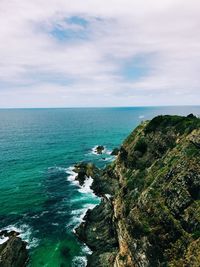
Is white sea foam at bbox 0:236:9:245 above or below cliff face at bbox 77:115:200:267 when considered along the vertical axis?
below

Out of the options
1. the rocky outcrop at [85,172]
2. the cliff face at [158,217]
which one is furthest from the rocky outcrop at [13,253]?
the rocky outcrop at [85,172]

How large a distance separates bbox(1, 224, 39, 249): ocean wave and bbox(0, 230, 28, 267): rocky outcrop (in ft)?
7.35

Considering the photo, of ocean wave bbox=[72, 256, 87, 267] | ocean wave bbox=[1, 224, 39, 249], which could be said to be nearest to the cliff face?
ocean wave bbox=[72, 256, 87, 267]

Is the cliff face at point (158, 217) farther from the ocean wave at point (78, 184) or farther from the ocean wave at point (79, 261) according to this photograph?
the ocean wave at point (78, 184)

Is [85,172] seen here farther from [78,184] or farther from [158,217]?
[158,217]

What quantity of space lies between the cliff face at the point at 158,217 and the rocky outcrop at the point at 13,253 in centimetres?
1153

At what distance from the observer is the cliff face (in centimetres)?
3316

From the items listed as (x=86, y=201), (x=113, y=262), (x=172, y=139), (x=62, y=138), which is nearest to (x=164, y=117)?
(x=172, y=139)

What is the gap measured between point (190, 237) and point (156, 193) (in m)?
8.28

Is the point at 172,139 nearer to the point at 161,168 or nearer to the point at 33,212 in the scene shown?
the point at 161,168

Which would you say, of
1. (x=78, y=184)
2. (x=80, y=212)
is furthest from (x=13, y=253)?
(x=78, y=184)

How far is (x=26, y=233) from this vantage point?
56156 mm

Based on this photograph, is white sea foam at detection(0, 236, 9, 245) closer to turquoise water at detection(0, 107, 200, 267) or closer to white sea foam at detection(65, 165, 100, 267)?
turquoise water at detection(0, 107, 200, 267)

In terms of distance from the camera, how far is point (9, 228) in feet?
189
